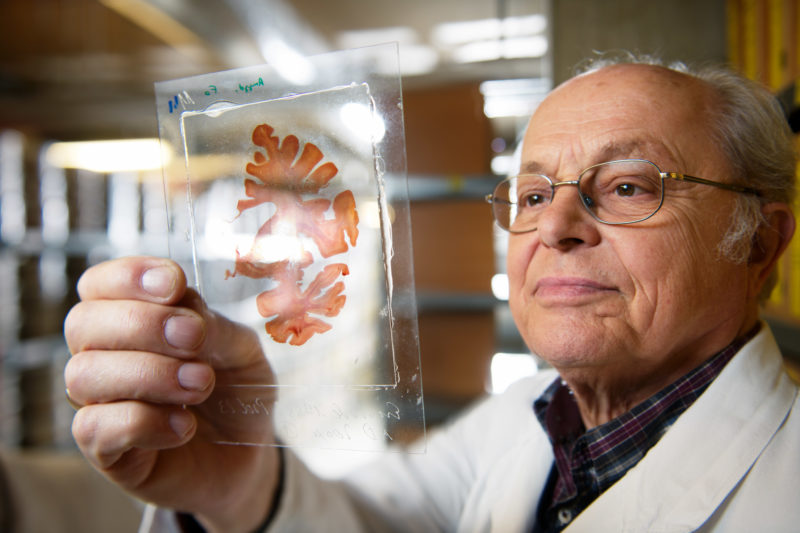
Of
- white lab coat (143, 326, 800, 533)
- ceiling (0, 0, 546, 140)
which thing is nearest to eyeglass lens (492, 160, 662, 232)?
white lab coat (143, 326, 800, 533)

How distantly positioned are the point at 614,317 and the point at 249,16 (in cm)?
281

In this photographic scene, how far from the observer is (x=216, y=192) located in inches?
26.9

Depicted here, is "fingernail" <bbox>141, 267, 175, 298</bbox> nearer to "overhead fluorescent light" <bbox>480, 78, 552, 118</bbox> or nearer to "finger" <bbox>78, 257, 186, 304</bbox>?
"finger" <bbox>78, 257, 186, 304</bbox>

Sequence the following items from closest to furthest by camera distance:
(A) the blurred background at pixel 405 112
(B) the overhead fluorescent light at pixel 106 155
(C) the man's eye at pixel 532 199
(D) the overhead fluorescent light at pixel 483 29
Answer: (C) the man's eye at pixel 532 199 → (A) the blurred background at pixel 405 112 → (D) the overhead fluorescent light at pixel 483 29 → (B) the overhead fluorescent light at pixel 106 155

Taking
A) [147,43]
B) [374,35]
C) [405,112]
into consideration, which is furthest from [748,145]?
[147,43]

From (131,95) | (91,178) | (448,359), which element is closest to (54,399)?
(91,178)

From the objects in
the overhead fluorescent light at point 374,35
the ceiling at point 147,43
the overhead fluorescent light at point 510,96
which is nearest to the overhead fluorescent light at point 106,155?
the ceiling at point 147,43

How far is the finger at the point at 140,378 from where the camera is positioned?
69 cm

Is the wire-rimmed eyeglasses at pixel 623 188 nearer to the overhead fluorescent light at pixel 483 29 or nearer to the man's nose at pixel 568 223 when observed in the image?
the man's nose at pixel 568 223

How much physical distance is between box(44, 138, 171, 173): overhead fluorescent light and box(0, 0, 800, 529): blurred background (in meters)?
0.01

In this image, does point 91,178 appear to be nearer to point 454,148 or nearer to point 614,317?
point 454,148

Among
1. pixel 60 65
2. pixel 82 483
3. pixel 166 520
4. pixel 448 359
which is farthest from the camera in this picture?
pixel 60 65

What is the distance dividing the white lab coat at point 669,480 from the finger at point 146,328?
0.41 meters

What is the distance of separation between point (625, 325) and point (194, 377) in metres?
0.61
